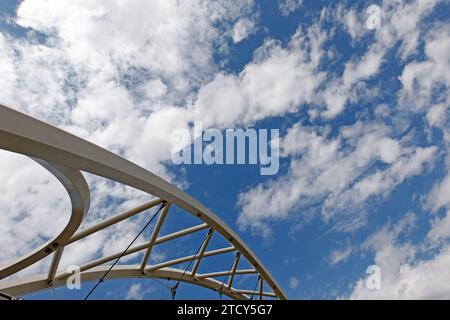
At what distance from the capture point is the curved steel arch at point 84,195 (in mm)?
8797

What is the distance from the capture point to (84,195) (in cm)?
1445

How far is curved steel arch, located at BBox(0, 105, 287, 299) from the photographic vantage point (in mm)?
8797

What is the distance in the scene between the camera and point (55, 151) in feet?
32.2

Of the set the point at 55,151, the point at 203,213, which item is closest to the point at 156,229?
the point at 203,213

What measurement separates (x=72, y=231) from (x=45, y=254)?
3.07m
